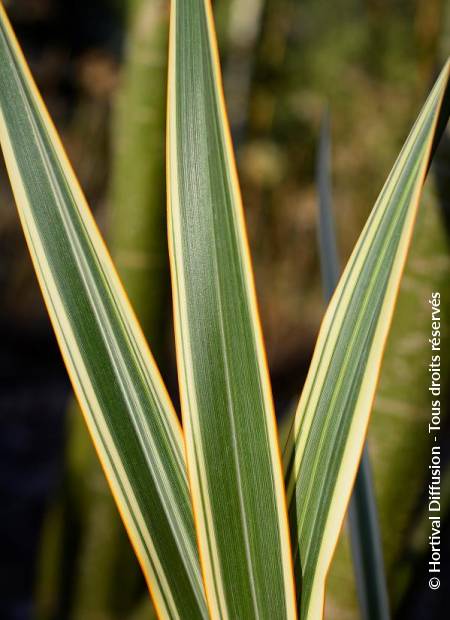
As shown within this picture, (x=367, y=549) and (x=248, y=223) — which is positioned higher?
(x=367, y=549)

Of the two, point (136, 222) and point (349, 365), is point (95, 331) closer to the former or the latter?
point (349, 365)

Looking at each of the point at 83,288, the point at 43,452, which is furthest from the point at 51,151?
the point at 43,452

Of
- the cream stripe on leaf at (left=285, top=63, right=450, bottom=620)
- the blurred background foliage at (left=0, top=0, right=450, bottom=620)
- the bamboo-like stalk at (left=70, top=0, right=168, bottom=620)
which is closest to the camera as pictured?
the cream stripe on leaf at (left=285, top=63, right=450, bottom=620)

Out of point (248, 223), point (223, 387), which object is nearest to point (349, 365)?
point (223, 387)

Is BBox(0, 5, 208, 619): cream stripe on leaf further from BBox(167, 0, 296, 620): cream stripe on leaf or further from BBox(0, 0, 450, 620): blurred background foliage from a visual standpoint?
BBox(0, 0, 450, 620): blurred background foliage

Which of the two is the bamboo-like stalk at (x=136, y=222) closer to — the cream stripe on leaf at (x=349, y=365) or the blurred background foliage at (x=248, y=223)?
the blurred background foliage at (x=248, y=223)

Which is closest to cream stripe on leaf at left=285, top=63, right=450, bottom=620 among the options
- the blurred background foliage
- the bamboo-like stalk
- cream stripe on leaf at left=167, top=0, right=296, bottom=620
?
cream stripe on leaf at left=167, top=0, right=296, bottom=620
